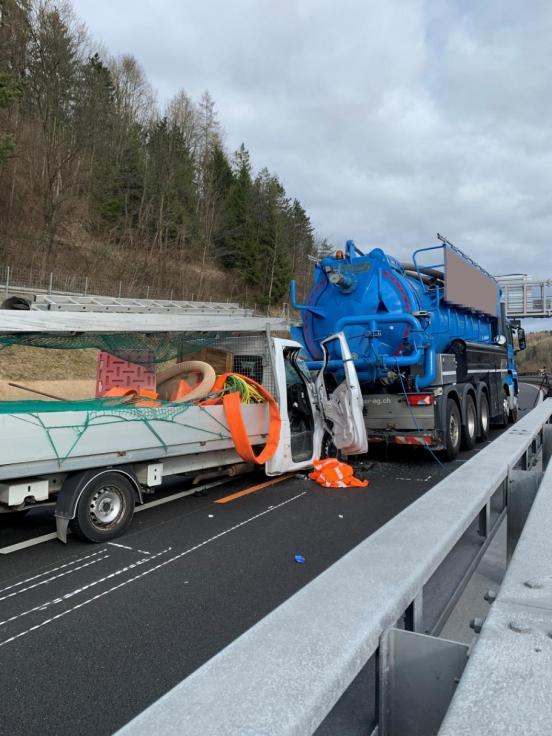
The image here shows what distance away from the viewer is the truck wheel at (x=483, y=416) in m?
11.3

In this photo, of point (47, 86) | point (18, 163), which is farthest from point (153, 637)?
point (47, 86)

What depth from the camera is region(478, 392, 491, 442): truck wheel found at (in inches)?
445

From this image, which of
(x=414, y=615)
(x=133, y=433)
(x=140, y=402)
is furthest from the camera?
(x=140, y=402)

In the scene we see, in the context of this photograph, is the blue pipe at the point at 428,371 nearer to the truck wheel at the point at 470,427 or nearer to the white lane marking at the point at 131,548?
the truck wheel at the point at 470,427

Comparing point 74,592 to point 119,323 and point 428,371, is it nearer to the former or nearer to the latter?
point 119,323

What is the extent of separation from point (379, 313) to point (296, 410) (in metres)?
2.66

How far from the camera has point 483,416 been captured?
37.9ft

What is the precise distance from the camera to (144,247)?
3756 centimetres

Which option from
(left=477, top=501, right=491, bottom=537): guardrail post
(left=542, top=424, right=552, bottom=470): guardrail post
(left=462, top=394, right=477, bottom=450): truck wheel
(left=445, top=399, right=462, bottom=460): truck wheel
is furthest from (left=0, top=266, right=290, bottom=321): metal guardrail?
(left=477, top=501, right=491, bottom=537): guardrail post

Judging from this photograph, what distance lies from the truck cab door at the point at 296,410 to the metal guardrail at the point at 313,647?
5.29 meters

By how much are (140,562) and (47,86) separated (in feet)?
104

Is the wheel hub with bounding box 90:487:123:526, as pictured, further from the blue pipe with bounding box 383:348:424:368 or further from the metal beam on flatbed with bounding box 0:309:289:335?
the blue pipe with bounding box 383:348:424:368

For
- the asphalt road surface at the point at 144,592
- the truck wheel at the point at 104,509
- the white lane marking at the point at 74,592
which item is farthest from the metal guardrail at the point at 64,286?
the white lane marking at the point at 74,592

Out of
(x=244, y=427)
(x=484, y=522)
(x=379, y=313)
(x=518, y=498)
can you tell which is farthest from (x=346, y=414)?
(x=484, y=522)
